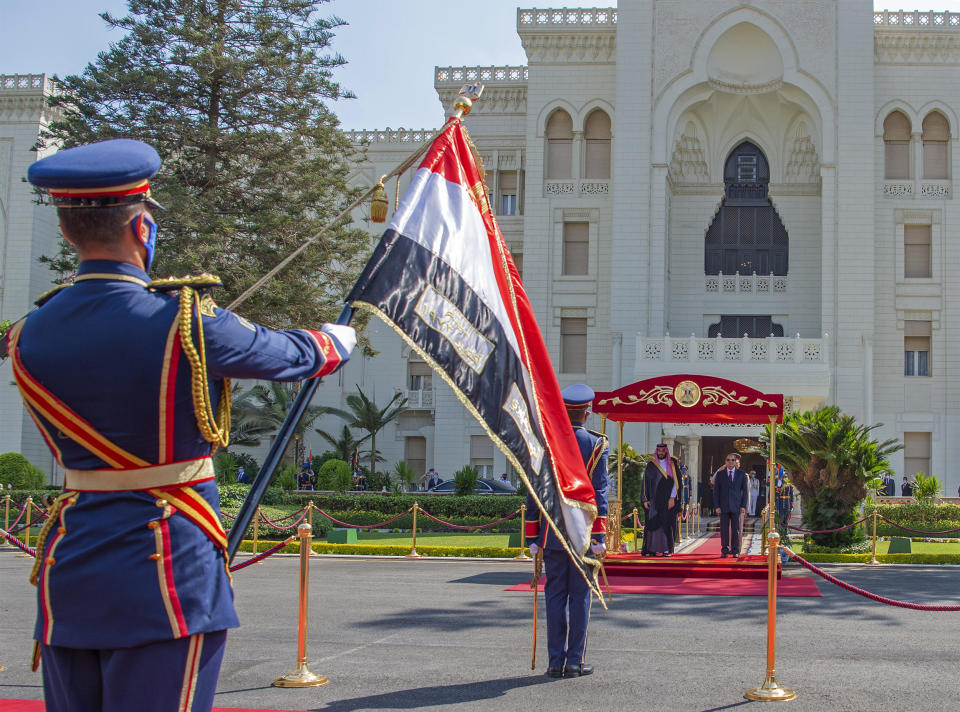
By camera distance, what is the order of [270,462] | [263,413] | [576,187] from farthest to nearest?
1. [576,187]
2. [263,413]
3. [270,462]

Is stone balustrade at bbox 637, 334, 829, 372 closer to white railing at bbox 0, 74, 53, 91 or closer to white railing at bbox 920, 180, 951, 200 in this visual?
white railing at bbox 920, 180, 951, 200

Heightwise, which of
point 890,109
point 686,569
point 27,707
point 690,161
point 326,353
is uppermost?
point 890,109

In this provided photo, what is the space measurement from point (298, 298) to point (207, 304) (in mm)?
22353

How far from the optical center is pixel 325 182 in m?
25.7

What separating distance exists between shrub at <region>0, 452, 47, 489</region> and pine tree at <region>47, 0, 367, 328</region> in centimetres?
657

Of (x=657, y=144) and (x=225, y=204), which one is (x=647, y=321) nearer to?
(x=657, y=144)

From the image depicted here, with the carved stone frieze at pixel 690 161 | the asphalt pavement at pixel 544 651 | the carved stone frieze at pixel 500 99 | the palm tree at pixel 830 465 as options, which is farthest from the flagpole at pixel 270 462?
the carved stone frieze at pixel 500 99

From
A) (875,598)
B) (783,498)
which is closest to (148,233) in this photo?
(875,598)

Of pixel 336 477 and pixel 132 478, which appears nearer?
pixel 132 478

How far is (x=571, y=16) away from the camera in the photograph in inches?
1372

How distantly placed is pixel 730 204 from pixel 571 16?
8.28m

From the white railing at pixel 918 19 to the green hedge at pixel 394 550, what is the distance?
24.1 meters

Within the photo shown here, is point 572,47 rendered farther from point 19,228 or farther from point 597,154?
point 19,228

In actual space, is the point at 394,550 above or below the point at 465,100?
below
